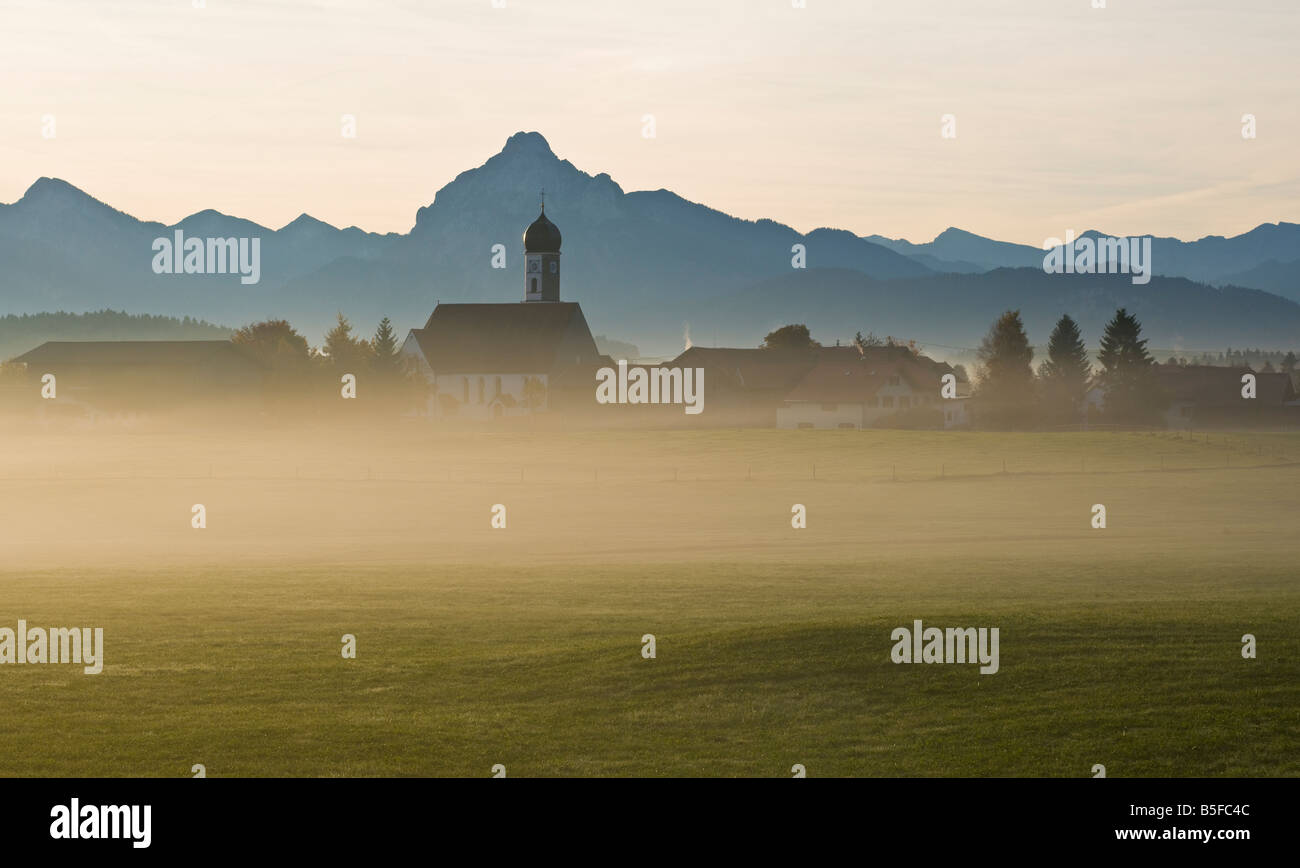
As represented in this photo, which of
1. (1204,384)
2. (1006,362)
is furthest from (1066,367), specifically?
(1204,384)

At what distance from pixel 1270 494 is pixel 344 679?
6307 cm

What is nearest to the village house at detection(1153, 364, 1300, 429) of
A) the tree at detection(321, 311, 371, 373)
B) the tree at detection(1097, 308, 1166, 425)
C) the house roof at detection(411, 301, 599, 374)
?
the tree at detection(1097, 308, 1166, 425)

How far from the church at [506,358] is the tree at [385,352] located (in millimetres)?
13733

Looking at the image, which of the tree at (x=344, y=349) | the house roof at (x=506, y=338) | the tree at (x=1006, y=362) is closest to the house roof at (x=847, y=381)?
the tree at (x=1006, y=362)

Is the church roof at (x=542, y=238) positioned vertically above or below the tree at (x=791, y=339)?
above

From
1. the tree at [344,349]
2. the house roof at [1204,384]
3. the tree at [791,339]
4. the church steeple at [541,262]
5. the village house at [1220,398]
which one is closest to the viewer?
the village house at [1220,398]

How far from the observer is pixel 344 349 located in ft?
470

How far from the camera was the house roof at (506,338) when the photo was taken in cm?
16462

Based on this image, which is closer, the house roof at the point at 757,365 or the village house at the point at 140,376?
the village house at the point at 140,376

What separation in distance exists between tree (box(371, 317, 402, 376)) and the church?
1373 cm

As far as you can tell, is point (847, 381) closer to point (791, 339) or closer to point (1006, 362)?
point (1006, 362)

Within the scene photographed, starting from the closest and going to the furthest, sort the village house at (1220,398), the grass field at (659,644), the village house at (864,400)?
the grass field at (659,644), the village house at (864,400), the village house at (1220,398)

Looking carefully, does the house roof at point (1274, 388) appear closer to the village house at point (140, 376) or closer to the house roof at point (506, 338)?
the house roof at point (506, 338)

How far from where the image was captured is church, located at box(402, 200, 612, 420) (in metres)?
159
